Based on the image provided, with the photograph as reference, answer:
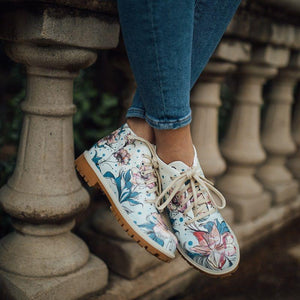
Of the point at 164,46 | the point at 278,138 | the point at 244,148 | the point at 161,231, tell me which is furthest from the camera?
the point at 278,138

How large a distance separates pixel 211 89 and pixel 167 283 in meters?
0.61

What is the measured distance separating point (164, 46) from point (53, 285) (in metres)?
0.56

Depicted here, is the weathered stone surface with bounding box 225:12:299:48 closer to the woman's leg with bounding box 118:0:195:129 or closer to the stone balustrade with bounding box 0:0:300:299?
the stone balustrade with bounding box 0:0:300:299

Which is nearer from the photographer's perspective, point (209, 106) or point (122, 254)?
point (122, 254)

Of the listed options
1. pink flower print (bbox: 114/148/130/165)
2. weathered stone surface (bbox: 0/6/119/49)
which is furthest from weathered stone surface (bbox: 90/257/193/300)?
weathered stone surface (bbox: 0/6/119/49)

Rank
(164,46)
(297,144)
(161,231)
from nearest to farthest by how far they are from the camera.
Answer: (164,46) < (161,231) < (297,144)

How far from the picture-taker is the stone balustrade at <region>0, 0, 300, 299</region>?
0.84m

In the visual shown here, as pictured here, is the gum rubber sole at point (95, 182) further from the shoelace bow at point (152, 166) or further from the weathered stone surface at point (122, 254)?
the weathered stone surface at point (122, 254)

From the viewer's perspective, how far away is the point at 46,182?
0.91 meters

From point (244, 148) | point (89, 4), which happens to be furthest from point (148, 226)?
point (244, 148)

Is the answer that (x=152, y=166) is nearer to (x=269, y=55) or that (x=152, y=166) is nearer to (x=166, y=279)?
(x=166, y=279)

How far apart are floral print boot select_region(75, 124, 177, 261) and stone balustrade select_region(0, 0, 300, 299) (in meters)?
0.07

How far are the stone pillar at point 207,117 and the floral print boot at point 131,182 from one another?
381mm

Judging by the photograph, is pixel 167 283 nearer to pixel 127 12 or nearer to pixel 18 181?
pixel 18 181
